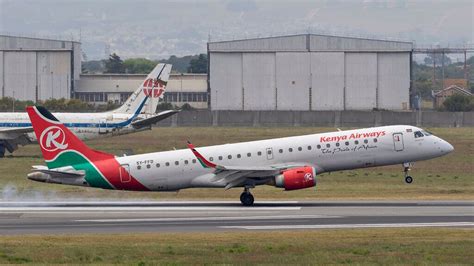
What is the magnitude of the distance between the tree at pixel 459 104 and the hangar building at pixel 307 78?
18.2 ft

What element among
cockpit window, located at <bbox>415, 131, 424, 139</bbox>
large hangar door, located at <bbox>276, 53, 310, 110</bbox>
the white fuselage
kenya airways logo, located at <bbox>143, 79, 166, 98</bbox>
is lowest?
the white fuselage

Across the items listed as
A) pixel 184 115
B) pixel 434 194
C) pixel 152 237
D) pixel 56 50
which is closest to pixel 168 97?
pixel 56 50

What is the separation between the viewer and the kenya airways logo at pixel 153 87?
91.6m

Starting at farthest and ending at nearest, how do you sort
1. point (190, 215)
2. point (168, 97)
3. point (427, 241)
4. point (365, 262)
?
point (168, 97), point (190, 215), point (427, 241), point (365, 262)

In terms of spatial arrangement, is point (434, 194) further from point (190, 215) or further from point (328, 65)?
point (328, 65)

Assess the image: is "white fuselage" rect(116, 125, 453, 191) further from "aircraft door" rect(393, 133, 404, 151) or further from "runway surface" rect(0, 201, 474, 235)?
"runway surface" rect(0, 201, 474, 235)

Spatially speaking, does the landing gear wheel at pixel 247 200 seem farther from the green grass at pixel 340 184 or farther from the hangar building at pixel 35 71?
the hangar building at pixel 35 71

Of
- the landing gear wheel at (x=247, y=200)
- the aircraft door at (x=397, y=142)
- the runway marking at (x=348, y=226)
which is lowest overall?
the runway marking at (x=348, y=226)

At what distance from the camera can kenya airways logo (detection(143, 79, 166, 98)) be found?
9162 cm

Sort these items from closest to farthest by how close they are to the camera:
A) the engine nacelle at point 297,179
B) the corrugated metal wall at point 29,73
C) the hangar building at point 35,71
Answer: the engine nacelle at point 297,179 < the corrugated metal wall at point 29,73 < the hangar building at point 35,71

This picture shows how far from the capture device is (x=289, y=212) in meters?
47.8

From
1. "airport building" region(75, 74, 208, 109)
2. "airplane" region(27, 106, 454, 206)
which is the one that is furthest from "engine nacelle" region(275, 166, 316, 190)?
"airport building" region(75, 74, 208, 109)

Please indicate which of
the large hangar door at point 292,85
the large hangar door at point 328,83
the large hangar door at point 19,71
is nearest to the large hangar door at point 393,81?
the large hangar door at point 328,83

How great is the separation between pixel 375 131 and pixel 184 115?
78866 millimetres
